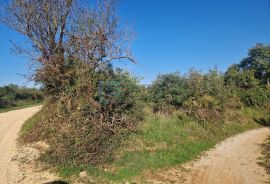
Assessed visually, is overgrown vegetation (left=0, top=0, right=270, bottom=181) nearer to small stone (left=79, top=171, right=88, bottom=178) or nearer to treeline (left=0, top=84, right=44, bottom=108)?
small stone (left=79, top=171, right=88, bottom=178)

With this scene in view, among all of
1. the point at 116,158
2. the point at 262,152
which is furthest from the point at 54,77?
the point at 262,152

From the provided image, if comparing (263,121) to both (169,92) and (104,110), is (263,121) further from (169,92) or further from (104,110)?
(104,110)

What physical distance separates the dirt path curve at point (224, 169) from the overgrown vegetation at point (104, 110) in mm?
650

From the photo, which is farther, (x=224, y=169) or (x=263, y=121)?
(x=263, y=121)

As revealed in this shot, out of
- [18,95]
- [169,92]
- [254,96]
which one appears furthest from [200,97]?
[18,95]

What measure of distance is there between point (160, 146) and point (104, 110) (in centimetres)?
306

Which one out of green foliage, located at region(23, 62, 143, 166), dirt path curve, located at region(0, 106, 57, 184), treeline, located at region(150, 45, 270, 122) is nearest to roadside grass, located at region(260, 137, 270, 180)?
treeline, located at region(150, 45, 270, 122)

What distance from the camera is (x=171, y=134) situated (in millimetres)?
12273

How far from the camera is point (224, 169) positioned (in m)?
8.50

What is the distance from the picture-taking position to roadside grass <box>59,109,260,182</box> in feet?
27.5

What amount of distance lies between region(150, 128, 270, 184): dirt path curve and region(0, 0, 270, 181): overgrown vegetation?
0.65m

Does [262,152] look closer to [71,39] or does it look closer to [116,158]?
[116,158]

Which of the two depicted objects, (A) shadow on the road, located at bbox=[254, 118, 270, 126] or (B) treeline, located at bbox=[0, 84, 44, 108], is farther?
(B) treeline, located at bbox=[0, 84, 44, 108]

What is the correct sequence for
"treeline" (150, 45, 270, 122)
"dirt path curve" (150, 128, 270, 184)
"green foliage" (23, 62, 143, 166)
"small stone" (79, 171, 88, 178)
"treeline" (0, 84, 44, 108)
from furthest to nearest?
"treeline" (0, 84, 44, 108) < "treeline" (150, 45, 270, 122) < "green foliage" (23, 62, 143, 166) < "small stone" (79, 171, 88, 178) < "dirt path curve" (150, 128, 270, 184)
